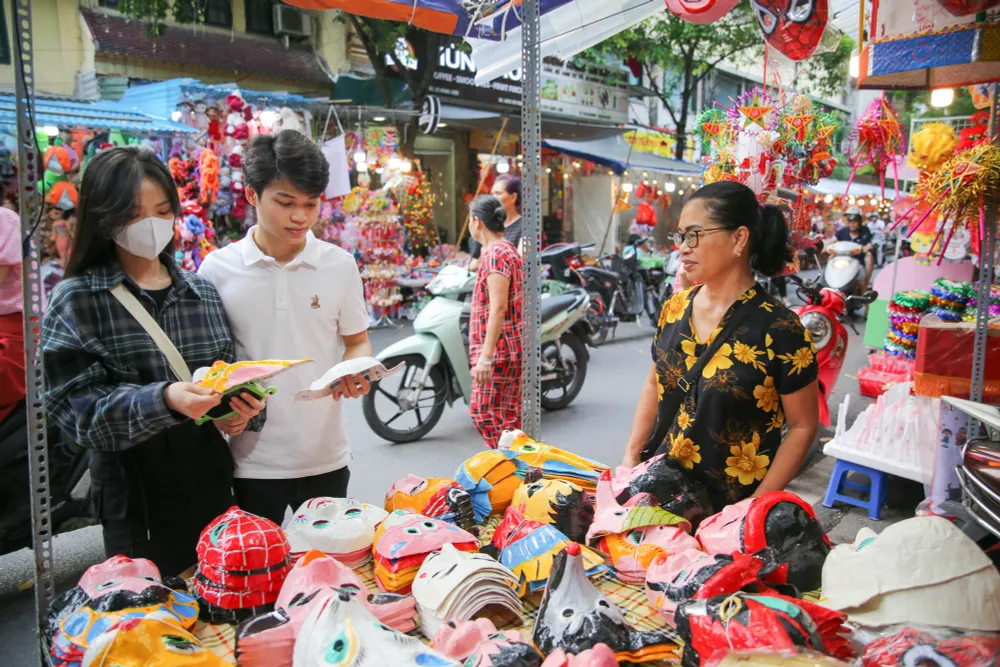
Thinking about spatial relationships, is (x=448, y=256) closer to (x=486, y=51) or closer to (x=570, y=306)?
(x=570, y=306)

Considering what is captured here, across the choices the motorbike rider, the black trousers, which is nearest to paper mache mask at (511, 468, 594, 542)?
the black trousers

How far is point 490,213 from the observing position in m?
3.80

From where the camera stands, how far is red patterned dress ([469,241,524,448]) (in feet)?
11.6

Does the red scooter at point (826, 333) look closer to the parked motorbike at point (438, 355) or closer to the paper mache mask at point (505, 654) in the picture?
the parked motorbike at point (438, 355)

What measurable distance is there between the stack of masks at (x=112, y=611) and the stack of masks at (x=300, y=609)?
0.08 m

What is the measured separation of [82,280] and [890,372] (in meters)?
5.69

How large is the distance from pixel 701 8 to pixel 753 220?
0.77 meters

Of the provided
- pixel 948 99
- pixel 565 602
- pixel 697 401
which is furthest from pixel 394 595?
pixel 948 99

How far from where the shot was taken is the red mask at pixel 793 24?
2.64m

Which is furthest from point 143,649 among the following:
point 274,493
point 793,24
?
point 793,24

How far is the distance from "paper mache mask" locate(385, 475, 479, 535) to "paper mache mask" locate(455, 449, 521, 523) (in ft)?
0.09

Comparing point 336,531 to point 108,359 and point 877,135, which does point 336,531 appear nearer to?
point 108,359

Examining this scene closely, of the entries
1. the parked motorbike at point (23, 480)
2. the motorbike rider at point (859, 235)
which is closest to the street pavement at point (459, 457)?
the parked motorbike at point (23, 480)

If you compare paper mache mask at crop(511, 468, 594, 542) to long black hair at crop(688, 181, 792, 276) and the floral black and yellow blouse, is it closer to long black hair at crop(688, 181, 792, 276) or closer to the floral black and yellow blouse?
the floral black and yellow blouse
